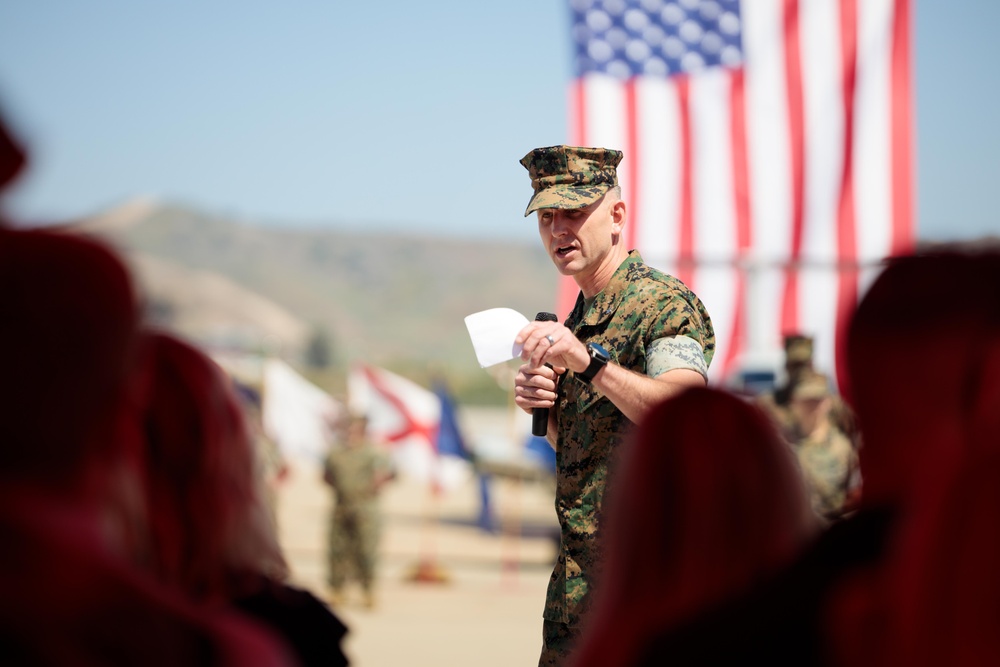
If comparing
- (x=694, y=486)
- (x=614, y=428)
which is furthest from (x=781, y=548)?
(x=614, y=428)

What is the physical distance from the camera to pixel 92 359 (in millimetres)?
1568

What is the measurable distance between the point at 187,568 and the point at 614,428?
1863mm

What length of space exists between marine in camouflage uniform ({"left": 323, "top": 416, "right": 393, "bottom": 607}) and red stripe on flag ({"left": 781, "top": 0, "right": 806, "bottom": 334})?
6.67 m

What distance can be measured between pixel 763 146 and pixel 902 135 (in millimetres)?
1101

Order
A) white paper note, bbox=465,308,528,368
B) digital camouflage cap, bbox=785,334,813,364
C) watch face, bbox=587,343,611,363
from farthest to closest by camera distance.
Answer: digital camouflage cap, bbox=785,334,813,364, white paper note, bbox=465,308,528,368, watch face, bbox=587,343,611,363

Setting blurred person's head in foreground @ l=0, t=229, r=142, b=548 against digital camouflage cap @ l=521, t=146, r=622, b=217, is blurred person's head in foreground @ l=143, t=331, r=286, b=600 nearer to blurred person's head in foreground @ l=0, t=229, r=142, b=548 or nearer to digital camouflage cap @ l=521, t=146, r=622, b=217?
blurred person's head in foreground @ l=0, t=229, r=142, b=548

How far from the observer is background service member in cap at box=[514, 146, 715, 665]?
3324 millimetres

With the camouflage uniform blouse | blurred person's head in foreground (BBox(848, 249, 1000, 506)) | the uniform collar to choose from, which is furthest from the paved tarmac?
the uniform collar

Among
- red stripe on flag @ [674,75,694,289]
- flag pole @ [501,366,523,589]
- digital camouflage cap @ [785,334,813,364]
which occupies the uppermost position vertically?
red stripe on flag @ [674,75,694,289]

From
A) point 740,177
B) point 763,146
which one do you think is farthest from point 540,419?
point 763,146

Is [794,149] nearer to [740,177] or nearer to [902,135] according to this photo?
[740,177]

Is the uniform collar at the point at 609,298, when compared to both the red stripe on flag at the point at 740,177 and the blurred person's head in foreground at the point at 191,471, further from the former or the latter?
the red stripe on flag at the point at 740,177

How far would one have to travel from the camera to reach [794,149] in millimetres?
10172

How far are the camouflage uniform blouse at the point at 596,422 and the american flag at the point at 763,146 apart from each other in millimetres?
6493
